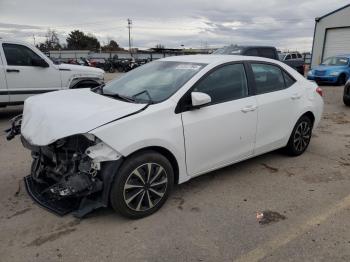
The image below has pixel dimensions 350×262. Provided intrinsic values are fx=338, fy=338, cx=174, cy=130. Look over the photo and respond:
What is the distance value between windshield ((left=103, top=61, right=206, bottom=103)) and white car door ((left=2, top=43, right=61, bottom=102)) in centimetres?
440

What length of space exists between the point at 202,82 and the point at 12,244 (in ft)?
8.31

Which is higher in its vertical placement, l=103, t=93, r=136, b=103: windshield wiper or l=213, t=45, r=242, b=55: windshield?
l=213, t=45, r=242, b=55: windshield

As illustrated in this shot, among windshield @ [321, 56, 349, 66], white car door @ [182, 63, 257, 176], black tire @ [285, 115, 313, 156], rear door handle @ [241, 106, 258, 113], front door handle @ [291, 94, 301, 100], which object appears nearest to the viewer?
white car door @ [182, 63, 257, 176]

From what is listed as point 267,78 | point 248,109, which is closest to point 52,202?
point 248,109

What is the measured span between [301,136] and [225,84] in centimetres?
193

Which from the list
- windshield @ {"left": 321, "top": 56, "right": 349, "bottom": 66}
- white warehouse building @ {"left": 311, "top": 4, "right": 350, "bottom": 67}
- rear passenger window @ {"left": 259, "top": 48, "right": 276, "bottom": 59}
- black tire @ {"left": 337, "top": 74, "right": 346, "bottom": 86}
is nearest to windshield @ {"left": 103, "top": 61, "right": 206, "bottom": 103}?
rear passenger window @ {"left": 259, "top": 48, "right": 276, "bottom": 59}

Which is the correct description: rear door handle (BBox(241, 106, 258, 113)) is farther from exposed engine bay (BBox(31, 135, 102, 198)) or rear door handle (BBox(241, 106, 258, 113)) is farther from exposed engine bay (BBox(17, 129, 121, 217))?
exposed engine bay (BBox(31, 135, 102, 198))

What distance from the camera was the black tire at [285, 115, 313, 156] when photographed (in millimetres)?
5184

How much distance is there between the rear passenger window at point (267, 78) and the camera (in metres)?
4.54

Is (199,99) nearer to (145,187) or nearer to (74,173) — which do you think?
(145,187)

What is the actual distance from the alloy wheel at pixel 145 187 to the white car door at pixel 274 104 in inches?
63.2

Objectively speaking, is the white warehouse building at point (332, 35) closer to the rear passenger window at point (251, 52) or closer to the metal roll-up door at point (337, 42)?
the metal roll-up door at point (337, 42)

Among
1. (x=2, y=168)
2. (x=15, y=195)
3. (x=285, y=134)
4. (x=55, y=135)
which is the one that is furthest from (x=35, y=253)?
(x=285, y=134)

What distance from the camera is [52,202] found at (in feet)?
11.4
